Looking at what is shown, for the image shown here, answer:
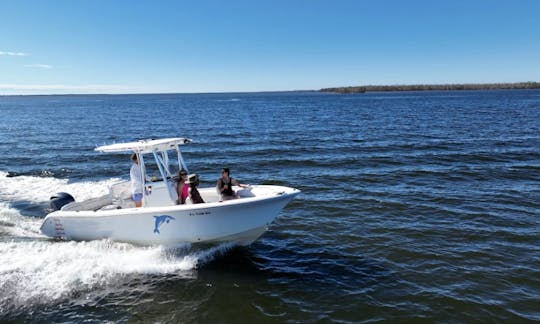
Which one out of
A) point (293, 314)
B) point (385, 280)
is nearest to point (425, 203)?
point (385, 280)

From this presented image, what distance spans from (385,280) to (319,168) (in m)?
11.0

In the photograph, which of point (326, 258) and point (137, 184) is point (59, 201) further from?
point (326, 258)

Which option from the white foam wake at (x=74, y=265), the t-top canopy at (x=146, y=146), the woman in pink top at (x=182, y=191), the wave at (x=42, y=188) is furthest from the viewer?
the wave at (x=42, y=188)

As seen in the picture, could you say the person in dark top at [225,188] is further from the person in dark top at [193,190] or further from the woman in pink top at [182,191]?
the woman in pink top at [182,191]

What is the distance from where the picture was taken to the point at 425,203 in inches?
557

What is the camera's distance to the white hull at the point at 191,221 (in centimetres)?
945

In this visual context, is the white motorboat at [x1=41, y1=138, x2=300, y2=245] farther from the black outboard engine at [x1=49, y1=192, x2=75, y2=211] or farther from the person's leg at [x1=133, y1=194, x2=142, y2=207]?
the black outboard engine at [x1=49, y1=192, x2=75, y2=211]

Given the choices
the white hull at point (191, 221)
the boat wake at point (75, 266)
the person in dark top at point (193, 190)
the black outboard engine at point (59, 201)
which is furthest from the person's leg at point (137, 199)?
the black outboard engine at point (59, 201)

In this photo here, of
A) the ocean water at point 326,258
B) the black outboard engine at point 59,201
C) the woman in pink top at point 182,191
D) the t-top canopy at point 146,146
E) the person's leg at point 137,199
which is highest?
the t-top canopy at point 146,146

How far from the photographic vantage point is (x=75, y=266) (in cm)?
958

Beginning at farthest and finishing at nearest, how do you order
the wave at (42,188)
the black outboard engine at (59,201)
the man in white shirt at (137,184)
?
the wave at (42,188) → the black outboard engine at (59,201) → the man in white shirt at (137,184)

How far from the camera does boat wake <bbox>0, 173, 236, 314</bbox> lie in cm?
852

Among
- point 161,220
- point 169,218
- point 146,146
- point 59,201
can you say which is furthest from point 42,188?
point 169,218

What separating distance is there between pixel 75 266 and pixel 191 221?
3003 mm
